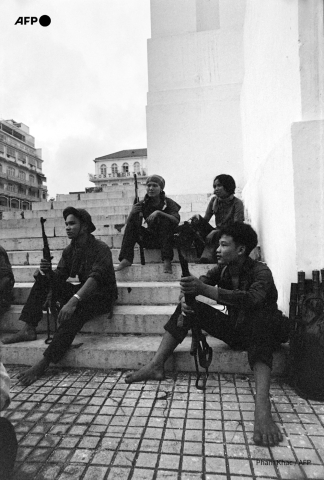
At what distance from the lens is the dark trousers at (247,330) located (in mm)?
2326

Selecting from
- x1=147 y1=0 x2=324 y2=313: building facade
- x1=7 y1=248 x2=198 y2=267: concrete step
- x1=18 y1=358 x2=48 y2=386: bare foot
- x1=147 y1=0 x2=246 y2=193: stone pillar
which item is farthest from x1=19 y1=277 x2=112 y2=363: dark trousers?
x1=147 y1=0 x2=246 y2=193: stone pillar

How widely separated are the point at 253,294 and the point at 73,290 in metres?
1.94

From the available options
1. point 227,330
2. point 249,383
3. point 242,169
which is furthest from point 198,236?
point 242,169

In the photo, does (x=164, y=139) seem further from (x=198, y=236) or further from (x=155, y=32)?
(x=198, y=236)

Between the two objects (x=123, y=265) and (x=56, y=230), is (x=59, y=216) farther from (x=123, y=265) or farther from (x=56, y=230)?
(x=123, y=265)

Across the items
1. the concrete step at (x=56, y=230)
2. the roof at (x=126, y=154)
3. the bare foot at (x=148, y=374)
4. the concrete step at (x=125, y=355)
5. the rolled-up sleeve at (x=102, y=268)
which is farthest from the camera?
the roof at (x=126, y=154)

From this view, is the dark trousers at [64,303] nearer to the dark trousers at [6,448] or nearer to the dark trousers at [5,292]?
the dark trousers at [5,292]

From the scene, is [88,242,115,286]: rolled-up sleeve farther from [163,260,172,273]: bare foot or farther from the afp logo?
the afp logo

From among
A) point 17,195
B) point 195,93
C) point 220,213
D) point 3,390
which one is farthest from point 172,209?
point 17,195

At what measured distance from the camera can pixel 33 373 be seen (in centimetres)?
282

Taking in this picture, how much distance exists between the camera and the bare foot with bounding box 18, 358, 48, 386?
277 centimetres

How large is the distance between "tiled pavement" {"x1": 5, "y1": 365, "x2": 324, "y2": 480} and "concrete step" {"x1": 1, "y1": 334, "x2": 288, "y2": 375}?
121 millimetres

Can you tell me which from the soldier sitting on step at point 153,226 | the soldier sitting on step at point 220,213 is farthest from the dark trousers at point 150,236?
the soldier sitting on step at point 220,213

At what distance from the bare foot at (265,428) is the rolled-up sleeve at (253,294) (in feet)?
2.23
